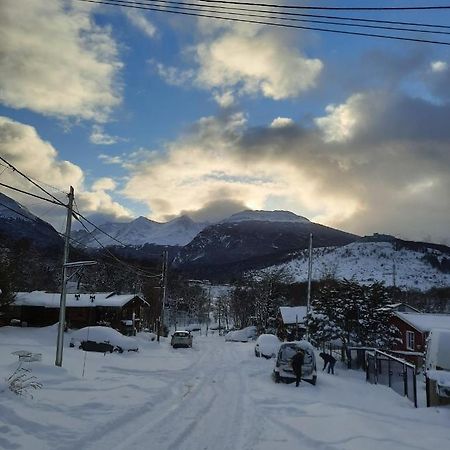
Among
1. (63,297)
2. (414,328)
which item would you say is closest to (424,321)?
(414,328)

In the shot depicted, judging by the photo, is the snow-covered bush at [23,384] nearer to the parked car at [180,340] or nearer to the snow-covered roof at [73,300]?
the parked car at [180,340]

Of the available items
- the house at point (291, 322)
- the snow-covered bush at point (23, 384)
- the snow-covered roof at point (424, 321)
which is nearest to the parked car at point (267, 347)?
the snow-covered roof at point (424, 321)

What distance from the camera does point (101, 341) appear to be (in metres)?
31.6

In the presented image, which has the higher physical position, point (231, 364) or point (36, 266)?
point (36, 266)

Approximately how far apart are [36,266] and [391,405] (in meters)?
81.7

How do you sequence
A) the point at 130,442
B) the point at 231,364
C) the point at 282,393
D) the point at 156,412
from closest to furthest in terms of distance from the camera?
the point at 130,442, the point at 156,412, the point at 282,393, the point at 231,364

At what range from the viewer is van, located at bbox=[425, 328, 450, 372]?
54.4 feet

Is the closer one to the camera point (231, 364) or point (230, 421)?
point (230, 421)

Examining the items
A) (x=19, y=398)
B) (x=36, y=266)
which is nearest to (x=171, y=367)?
(x=19, y=398)

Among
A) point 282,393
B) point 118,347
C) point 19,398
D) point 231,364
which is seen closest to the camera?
point 19,398

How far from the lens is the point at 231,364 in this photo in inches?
1124

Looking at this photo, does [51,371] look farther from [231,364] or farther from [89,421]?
[231,364]

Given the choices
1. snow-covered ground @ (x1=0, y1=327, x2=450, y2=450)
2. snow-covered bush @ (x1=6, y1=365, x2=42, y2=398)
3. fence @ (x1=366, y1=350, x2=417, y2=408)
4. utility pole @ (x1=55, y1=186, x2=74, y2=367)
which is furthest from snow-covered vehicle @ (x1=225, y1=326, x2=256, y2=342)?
snow-covered bush @ (x1=6, y1=365, x2=42, y2=398)

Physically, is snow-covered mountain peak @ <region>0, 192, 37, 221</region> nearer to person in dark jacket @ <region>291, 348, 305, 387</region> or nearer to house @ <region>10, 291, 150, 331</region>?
person in dark jacket @ <region>291, 348, 305, 387</region>
